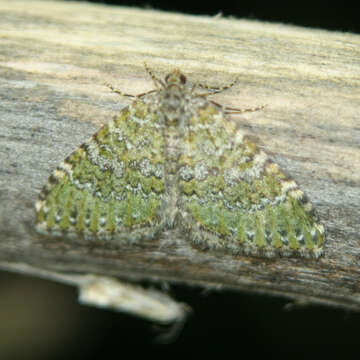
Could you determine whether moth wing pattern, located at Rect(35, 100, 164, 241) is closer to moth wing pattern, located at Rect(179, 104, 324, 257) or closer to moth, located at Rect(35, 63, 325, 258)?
moth, located at Rect(35, 63, 325, 258)

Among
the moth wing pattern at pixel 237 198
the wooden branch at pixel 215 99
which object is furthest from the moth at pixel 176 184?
the wooden branch at pixel 215 99

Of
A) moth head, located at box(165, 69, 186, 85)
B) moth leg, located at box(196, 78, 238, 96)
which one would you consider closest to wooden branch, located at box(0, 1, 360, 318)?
moth leg, located at box(196, 78, 238, 96)

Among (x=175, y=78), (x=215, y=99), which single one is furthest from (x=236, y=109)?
(x=175, y=78)

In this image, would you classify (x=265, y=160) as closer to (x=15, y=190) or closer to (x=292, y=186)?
(x=292, y=186)

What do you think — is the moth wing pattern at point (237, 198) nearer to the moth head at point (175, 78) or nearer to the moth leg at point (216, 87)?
the moth leg at point (216, 87)

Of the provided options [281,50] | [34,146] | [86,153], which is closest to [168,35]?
[281,50]

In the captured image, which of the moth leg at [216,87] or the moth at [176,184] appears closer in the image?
the moth at [176,184]

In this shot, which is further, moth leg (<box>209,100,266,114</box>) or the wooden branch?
moth leg (<box>209,100,266,114</box>)
